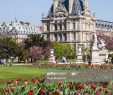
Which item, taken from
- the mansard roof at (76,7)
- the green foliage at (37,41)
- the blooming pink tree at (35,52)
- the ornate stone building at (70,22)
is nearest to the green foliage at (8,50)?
the blooming pink tree at (35,52)

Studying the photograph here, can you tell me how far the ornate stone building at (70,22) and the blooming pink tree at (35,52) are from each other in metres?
50.1

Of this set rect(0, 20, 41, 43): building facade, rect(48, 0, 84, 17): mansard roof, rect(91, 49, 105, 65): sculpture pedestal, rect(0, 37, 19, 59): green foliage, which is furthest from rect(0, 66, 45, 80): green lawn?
rect(0, 20, 41, 43): building facade

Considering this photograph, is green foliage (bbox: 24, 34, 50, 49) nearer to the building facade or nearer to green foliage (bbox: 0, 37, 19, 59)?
green foliage (bbox: 0, 37, 19, 59)

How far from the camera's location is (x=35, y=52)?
72.1 m

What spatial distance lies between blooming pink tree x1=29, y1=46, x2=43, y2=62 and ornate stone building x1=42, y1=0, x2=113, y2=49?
50099 mm

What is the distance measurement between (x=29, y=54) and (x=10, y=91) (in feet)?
197

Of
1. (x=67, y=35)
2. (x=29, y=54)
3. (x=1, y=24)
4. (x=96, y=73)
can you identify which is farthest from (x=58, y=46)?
(x=96, y=73)

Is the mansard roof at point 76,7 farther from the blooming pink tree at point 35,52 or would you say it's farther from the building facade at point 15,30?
the blooming pink tree at point 35,52

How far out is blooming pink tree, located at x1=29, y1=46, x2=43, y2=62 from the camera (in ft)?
237

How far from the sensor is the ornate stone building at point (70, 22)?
12588cm

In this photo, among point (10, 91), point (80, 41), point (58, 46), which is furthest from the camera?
point (80, 41)

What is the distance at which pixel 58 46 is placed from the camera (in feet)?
314

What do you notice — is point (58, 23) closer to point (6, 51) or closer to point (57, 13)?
point (57, 13)

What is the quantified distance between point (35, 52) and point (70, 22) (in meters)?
55.6
